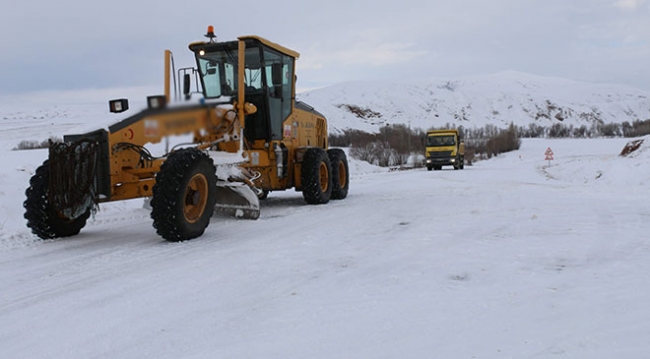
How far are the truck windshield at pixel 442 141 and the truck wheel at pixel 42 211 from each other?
28.6 meters

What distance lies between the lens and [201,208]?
6.68m

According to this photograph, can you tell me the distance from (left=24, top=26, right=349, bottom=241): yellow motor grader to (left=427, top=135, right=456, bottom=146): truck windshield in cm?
2340

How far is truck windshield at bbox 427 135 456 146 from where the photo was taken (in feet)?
109

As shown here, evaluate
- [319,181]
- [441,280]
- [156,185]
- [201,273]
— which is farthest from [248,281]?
[319,181]

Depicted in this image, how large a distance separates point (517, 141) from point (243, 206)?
2791 inches

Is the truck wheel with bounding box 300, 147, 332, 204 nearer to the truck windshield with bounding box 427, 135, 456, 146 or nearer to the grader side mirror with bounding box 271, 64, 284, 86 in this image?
the grader side mirror with bounding box 271, 64, 284, 86

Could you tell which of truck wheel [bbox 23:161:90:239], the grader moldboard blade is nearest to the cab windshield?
the grader moldboard blade

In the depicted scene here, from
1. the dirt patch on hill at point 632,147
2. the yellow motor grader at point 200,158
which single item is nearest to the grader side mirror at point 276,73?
the yellow motor grader at point 200,158

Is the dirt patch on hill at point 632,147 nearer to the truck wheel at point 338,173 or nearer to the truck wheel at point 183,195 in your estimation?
the truck wheel at point 338,173

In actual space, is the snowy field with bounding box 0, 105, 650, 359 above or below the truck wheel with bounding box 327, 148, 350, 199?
below

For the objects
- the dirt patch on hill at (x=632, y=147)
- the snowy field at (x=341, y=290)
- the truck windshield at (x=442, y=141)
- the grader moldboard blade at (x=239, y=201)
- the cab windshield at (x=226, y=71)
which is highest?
the cab windshield at (x=226, y=71)

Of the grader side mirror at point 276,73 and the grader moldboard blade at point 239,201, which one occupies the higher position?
the grader side mirror at point 276,73

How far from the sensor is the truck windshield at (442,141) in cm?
3328

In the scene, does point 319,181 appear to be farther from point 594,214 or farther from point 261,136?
point 594,214
